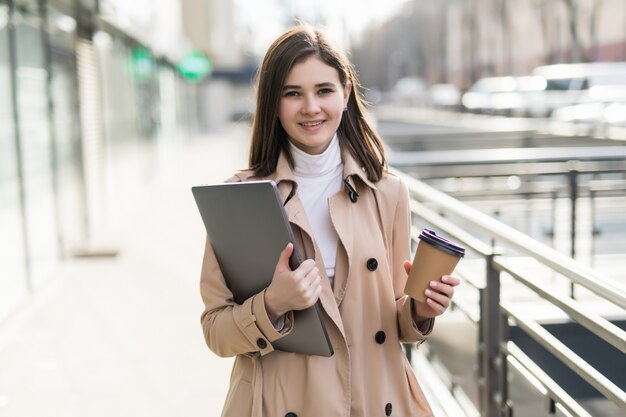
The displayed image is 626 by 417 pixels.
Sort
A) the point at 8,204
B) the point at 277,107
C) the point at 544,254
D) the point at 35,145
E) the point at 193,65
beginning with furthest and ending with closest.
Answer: the point at 193,65
the point at 35,145
the point at 8,204
the point at 544,254
the point at 277,107

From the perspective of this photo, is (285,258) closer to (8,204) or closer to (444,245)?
(444,245)

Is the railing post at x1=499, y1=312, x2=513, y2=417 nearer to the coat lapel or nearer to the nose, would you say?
the coat lapel

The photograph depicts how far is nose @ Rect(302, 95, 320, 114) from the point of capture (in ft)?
6.15

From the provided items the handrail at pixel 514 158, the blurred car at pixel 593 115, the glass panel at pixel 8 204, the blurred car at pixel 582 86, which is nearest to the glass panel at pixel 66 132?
the glass panel at pixel 8 204

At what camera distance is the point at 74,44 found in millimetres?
10570

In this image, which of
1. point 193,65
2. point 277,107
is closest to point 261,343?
point 277,107

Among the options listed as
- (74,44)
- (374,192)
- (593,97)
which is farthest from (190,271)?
(593,97)

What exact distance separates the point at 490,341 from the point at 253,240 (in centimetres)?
177

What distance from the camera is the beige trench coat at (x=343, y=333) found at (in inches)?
73.6

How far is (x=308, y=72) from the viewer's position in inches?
74.1

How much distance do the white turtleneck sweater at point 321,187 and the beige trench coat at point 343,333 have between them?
0.03 meters

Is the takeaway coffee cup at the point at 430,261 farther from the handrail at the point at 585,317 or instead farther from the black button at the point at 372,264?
the handrail at the point at 585,317

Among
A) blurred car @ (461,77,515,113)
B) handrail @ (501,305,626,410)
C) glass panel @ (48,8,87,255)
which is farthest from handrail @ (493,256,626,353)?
blurred car @ (461,77,515,113)

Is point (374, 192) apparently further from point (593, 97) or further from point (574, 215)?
point (593, 97)
